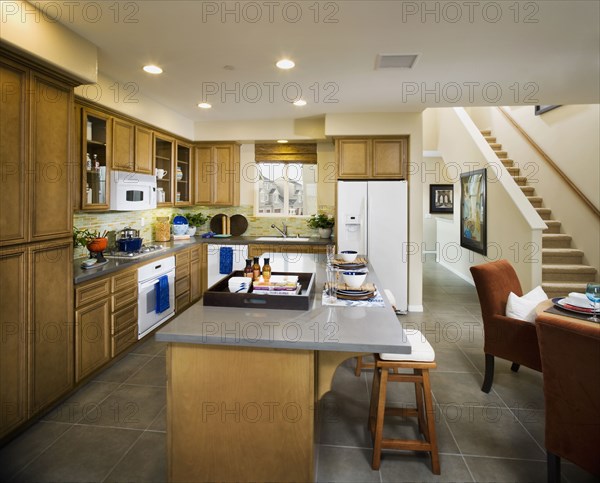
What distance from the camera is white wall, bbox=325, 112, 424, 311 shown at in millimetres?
4770

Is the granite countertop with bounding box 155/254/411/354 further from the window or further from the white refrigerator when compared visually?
the window

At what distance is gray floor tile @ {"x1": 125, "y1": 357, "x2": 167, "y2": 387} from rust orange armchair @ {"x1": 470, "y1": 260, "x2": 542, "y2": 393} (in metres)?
2.52

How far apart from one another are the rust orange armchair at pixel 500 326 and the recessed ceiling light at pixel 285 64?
218cm

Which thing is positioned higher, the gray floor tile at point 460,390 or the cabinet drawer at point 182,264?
the cabinet drawer at point 182,264

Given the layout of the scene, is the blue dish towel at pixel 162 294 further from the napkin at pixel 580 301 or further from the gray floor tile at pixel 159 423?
the napkin at pixel 580 301

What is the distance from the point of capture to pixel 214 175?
18.5 feet

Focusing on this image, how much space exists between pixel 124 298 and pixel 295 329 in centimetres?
235

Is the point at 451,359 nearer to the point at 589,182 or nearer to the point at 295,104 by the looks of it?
the point at 295,104

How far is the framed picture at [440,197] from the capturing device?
33.4ft

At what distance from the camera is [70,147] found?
8.72ft

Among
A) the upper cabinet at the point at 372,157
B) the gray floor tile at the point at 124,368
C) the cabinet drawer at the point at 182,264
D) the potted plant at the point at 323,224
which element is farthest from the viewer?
the potted plant at the point at 323,224

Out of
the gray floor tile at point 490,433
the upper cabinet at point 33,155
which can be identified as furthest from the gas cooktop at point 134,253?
the gray floor tile at point 490,433

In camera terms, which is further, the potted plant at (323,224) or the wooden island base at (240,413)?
the potted plant at (323,224)

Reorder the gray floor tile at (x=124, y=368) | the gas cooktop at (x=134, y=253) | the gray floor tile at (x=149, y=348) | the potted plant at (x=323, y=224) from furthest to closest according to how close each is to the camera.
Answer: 1. the potted plant at (x=323, y=224)
2. the gas cooktop at (x=134, y=253)
3. the gray floor tile at (x=149, y=348)
4. the gray floor tile at (x=124, y=368)
